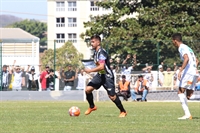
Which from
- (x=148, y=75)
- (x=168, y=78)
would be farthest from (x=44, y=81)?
(x=168, y=78)

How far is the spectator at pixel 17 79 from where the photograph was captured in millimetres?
31531

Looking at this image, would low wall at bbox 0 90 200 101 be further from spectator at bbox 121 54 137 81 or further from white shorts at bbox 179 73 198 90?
white shorts at bbox 179 73 198 90

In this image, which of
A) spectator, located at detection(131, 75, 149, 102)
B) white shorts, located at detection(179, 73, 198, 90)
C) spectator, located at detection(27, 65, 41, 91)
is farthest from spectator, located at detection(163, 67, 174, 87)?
white shorts, located at detection(179, 73, 198, 90)

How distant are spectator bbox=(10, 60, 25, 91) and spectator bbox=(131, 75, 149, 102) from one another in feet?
18.3

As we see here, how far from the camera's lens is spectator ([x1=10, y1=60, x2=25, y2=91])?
31531 mm

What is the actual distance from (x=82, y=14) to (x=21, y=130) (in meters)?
98.0

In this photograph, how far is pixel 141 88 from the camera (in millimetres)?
29938

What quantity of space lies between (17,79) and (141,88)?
614 centimetres

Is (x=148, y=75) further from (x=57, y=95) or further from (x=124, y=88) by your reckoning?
(x=57, y=95)

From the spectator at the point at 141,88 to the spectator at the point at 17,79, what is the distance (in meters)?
5.58

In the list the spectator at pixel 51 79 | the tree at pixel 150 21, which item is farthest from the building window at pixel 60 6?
the spectator at pixel 51 79

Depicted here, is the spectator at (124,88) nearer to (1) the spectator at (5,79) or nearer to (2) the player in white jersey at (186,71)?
(1) the spectator at (5,79)

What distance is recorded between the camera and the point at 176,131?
39.8ft

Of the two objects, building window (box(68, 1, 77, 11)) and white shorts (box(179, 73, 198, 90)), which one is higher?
building window (box(68, 1, 77, 11))
